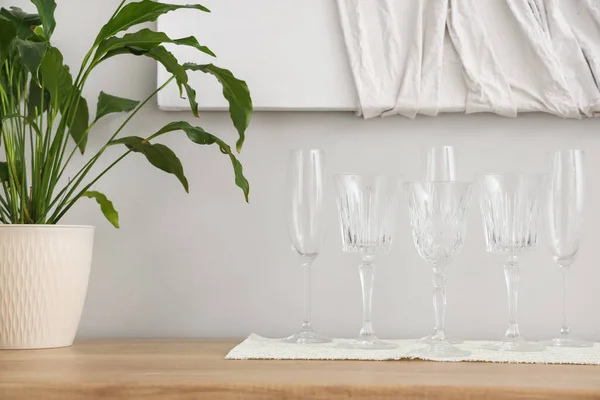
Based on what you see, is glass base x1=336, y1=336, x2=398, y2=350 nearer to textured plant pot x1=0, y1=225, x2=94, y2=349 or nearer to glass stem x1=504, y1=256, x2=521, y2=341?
glass stem x1=504, y1=256, x2=521, y2=341

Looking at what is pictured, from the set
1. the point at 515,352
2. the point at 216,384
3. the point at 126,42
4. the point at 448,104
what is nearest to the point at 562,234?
the point at 515,352

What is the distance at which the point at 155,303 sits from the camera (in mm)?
1331

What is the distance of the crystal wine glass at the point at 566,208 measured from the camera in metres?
1.12

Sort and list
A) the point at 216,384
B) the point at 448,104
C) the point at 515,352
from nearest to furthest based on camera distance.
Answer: the point at 216,384 < the point at 515,352 < the point at 448,104

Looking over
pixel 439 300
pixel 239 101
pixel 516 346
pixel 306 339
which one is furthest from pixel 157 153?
pixel 516 346

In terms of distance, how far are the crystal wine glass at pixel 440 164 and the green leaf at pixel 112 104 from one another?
1.69 feet

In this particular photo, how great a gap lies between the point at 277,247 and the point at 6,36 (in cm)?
56

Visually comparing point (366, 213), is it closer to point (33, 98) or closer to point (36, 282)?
point (36, 282)

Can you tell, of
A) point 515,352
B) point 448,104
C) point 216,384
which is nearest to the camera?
point 216,384

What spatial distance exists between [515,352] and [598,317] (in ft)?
1.06

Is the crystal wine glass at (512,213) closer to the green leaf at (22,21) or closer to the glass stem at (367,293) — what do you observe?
the glass stem at (367,293)

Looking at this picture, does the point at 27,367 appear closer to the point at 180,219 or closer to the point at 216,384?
the point at 216,384

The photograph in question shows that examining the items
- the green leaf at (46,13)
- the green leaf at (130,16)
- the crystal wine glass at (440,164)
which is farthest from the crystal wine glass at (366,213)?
the green leaf at (46,13)

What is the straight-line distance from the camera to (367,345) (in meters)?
1.09
